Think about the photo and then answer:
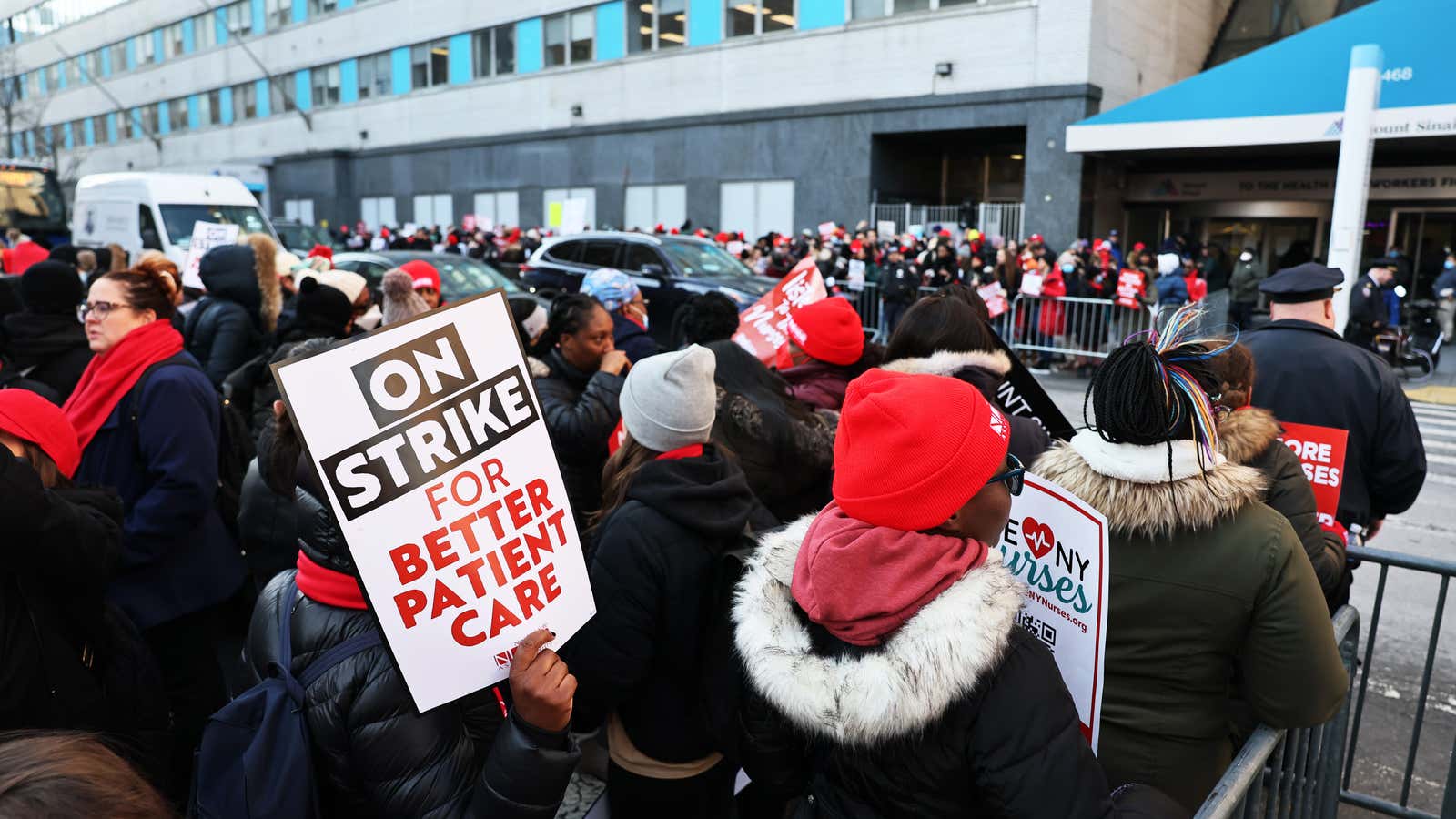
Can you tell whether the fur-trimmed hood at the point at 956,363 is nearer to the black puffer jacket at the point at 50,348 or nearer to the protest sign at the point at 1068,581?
the protest sign at the point at 1068,581

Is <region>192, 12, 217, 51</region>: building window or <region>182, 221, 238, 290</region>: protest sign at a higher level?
<region>192, 12, 217, 51</region>: building window

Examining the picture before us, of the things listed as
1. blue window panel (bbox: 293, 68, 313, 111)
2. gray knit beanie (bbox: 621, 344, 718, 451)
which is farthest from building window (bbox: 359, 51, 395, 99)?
gray knit beanie (bbox: 621, 344, 718, 451)

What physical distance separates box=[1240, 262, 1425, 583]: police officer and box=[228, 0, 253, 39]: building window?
150ft

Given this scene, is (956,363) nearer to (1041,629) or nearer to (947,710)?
(1041,629)

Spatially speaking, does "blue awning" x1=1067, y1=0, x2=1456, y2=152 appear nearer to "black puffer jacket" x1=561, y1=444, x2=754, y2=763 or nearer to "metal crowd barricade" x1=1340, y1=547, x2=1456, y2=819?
"metal crowd barricade" x1=1340, y1=547, x2=1456, y2=819

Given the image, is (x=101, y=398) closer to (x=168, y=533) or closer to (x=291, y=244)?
(x=168, y=533)

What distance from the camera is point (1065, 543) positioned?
7.13ft

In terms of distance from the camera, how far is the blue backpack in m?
1.78

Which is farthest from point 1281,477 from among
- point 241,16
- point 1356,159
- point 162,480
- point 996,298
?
point 241,16

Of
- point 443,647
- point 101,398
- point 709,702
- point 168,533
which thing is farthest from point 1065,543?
point 101,398

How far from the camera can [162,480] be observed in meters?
3.36

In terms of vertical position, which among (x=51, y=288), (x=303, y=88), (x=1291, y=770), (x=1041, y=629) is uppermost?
(x=303, y=88)

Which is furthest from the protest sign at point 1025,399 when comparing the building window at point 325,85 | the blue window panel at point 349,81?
the building window at point 325,85

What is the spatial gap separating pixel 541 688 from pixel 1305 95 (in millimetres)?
18107
